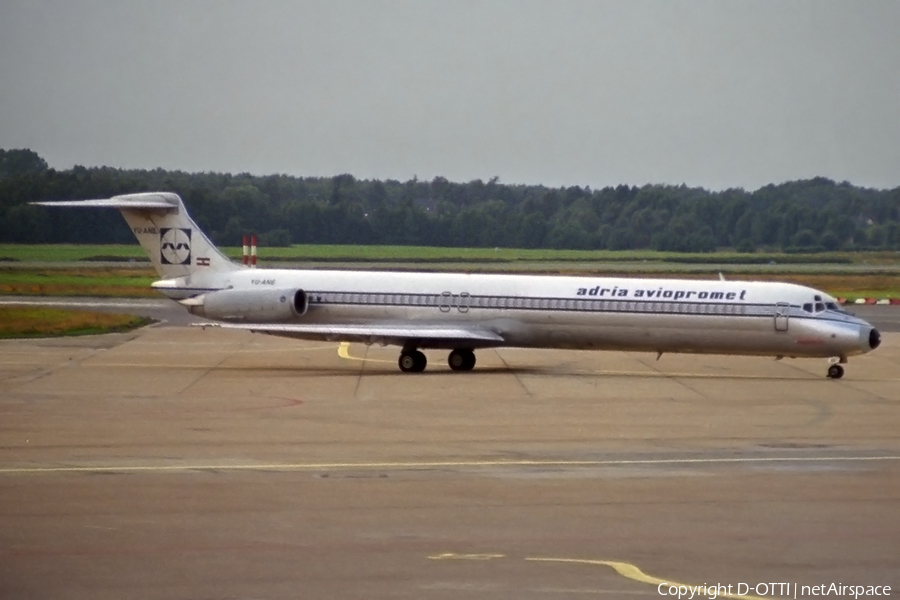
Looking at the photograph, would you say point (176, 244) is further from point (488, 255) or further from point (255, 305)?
point (488, 255)

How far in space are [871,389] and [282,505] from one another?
17.0 metres

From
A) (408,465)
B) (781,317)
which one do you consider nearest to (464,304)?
(781,317)

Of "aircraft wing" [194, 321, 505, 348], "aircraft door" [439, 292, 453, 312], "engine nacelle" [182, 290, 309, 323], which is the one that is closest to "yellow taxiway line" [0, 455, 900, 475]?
"aircraft wing" [194, 321, 505, 348]

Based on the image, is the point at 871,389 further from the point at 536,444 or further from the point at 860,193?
the point at 860,193

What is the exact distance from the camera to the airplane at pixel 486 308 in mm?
29406

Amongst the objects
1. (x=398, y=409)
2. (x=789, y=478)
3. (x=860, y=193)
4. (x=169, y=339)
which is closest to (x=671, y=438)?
(x=789, y=478)

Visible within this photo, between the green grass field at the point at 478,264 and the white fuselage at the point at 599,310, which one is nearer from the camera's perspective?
the white fuselage at the point at 599,310

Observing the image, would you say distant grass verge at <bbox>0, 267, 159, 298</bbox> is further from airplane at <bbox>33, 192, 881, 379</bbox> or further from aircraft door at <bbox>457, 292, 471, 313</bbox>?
aircraft door at <bbox>457, 292, 471, 313</bbox>

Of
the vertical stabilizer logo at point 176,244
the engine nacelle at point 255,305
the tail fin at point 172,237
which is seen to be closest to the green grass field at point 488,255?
the tail fin at point 172,237

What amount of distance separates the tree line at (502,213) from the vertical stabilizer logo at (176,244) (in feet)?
82.3

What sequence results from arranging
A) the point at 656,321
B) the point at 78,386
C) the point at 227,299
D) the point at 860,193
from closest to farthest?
the point at 78,386, the point at 656,321, the point at 227,299, the point at 860,193

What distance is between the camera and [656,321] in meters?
29.7

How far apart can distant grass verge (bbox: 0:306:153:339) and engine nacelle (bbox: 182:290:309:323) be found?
10.2m

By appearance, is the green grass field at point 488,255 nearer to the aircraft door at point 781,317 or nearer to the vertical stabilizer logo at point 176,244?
the vertical stabilizer logo at point 176,244
